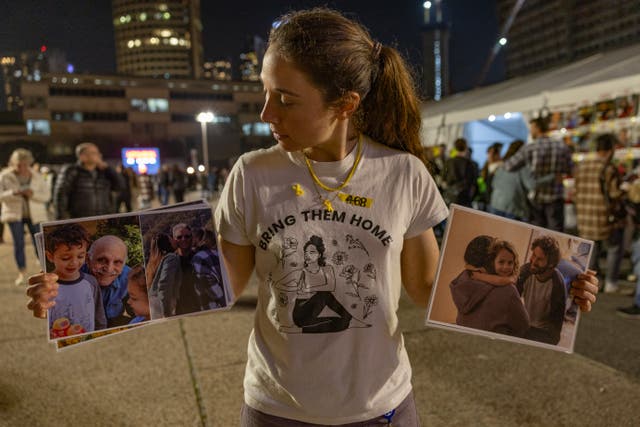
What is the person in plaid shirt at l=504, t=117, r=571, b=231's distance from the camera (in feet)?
21.5

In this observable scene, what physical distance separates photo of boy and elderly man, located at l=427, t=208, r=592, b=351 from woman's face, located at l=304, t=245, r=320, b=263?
1.23 ft

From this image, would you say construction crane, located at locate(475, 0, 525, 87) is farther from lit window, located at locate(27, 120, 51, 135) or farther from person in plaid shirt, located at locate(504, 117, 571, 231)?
lit window, located at locate(27, 120, 51, 135)

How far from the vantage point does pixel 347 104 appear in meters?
1.39

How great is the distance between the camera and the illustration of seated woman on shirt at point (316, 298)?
4.40 feet

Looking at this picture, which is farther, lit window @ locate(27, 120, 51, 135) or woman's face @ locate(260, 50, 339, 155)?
lit window @ locate(27, 120, 51, 135)

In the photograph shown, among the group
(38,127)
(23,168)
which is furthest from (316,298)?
(38,127)

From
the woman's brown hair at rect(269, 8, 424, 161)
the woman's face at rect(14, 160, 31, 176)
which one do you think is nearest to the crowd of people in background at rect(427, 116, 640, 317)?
the woman's brown hair at rect(269, 8, 424, 161)

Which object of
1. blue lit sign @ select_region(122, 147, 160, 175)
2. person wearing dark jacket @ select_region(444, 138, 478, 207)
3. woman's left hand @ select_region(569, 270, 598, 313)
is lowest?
blue lit sign @ select_region(122, 147, 160, 175)

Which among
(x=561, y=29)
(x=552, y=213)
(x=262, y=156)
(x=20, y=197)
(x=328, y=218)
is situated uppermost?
(x=561, y=29)

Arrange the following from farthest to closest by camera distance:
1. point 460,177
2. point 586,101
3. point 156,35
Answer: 1. point 156,35
2. point 460,177
3. point 586,101

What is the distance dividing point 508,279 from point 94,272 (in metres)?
1.20

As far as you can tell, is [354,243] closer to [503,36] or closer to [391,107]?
[391,107]

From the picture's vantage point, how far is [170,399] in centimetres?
345

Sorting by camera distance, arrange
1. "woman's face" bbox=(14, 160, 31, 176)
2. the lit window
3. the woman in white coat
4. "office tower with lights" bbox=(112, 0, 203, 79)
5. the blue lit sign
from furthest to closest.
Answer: "office tower with lights" bbox=(112, 0, 203, 79)
the lit window
the blue lit sign
"woman's face" bbox=(14, 160, 31, 176)
the woman in white coat
